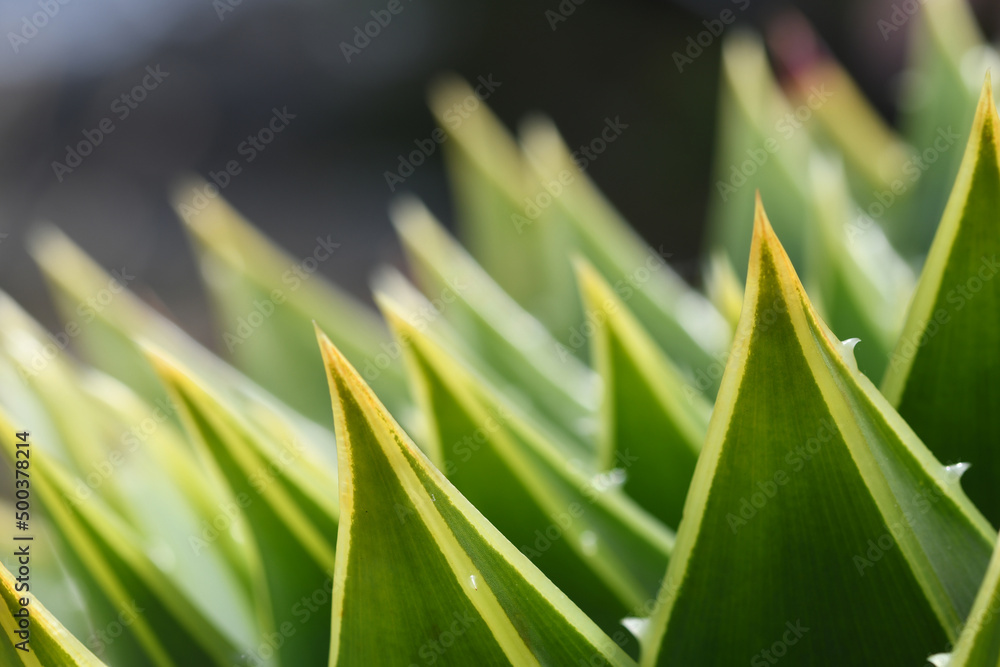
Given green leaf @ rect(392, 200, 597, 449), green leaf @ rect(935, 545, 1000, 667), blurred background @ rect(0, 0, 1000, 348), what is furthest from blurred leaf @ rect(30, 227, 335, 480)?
blurred background @ rect(0, 0, 1000, 348)

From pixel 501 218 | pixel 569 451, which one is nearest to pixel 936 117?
pixel 501 218

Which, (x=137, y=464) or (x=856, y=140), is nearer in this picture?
(x=137, y=464)

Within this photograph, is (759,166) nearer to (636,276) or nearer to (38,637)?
(636,276)

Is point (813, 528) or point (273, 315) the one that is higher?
point (273, 315)

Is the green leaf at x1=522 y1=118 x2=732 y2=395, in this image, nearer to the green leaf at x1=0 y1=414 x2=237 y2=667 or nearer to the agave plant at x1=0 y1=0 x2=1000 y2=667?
the agave plant at x1=0 y1=0 x2=1000 y2=667

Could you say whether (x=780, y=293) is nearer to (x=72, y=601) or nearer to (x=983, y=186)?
(x=983, y=186)

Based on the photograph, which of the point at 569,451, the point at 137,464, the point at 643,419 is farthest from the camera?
the point at 137,464
